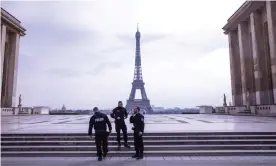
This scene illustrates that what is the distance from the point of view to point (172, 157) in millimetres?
8609

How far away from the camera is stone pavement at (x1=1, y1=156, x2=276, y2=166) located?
7480mm

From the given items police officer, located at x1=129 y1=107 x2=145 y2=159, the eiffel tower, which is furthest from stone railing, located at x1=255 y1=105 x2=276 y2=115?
the eiffel tower

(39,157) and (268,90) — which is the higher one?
(268,90)

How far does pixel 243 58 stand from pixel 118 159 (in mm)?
35485

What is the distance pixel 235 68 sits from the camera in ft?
143

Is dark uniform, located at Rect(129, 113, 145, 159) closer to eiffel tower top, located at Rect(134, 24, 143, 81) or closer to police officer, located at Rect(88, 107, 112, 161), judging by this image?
police officer, located at Rect(88, 107, 112, 161)

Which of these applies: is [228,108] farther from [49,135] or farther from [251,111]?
[49,135]

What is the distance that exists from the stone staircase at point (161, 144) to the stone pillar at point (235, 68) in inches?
1347

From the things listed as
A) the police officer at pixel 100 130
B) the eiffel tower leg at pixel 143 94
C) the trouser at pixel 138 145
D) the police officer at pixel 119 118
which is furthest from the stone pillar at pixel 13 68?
the eiffel tower leg at pixel 143 94

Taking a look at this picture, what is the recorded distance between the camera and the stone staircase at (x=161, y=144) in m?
8.99

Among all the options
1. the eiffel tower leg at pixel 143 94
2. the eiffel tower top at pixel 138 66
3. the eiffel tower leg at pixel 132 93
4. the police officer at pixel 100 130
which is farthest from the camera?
the eiffel tower top at pixel 138 66

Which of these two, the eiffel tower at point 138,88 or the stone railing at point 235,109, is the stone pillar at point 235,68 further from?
the eiffel tower at point 138,88

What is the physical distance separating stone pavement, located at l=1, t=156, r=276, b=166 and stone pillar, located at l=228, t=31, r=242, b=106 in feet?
120

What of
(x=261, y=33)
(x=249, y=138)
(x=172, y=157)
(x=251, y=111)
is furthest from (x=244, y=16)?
(x=172, y=157)
